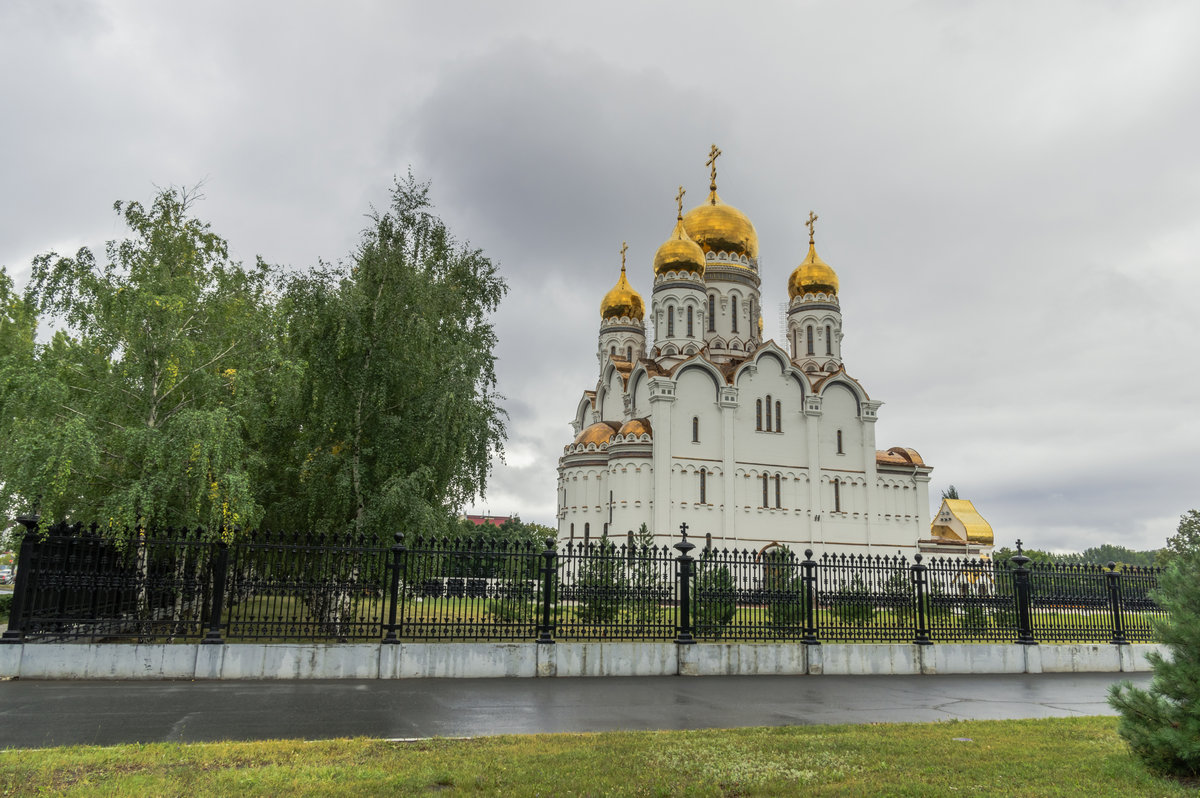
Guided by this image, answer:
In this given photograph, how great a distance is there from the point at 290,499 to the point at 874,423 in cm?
3581

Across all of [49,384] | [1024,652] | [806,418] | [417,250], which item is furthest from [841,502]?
[49,384]

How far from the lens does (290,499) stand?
1708 centimetres

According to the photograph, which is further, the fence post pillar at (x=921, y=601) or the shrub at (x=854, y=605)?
the shrub at (x=854, y=605)

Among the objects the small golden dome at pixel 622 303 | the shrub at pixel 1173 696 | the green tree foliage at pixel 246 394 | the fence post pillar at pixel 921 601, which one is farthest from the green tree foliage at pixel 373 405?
the small golden dome at pixel 622 303

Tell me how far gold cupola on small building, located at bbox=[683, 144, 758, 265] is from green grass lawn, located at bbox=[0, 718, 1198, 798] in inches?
1672

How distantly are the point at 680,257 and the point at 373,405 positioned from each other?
1224 inches

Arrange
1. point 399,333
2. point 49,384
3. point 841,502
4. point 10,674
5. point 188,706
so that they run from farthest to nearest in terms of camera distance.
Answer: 1. point 841,502
2. point 399,333
3. point 49,384
4. point 10,674
5. point 188,706

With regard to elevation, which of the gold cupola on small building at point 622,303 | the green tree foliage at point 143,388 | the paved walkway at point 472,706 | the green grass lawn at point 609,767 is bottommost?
the paved walkway at point 472,706

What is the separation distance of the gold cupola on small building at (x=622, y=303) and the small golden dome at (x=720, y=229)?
233 inches

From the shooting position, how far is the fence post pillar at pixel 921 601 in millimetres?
14751

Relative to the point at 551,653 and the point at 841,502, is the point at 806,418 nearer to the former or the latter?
the point at 841,502

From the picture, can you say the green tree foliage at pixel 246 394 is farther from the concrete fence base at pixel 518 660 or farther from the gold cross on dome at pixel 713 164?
the gold cross on dome at pixel 713 164

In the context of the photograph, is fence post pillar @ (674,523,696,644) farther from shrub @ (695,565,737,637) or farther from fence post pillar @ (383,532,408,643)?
fence post pillar @ (383,532,408,643)

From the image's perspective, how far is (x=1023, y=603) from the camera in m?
15.6
